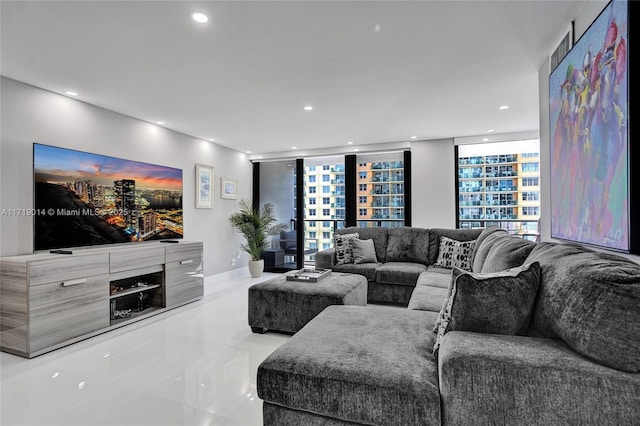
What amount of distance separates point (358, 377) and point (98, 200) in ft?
11.9

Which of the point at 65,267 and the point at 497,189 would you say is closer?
the point at 65,267

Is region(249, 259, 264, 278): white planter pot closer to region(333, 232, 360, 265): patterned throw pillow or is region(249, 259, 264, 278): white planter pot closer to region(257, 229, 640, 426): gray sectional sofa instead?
region(333, 232, 360, 265): patterned throw pillow

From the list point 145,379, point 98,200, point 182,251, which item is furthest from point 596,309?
point 98,200

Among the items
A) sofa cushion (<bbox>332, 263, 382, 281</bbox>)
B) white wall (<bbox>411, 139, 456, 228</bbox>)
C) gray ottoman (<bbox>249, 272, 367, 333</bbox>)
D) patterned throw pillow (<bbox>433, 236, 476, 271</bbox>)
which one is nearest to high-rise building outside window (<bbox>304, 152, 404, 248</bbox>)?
white wall (<bbox>411, 139, 456, 228</bbox>)

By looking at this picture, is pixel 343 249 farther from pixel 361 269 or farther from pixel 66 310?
pixel 66 310

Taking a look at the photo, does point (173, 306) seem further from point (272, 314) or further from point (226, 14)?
point (226, 14)

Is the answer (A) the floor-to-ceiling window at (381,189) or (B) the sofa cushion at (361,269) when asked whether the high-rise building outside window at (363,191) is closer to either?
(A) the floor-to-ceiling window at (381,189)

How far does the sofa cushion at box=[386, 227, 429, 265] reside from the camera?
15.2 ft

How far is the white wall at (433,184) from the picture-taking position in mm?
5422

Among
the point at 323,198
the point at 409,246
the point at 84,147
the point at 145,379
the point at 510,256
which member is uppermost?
the point at 84,147

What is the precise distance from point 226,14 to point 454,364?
2.30 meters

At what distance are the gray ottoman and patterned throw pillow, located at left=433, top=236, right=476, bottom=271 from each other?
157 cm

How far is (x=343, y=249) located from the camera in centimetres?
464

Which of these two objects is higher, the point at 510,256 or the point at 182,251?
the point at 510,256
